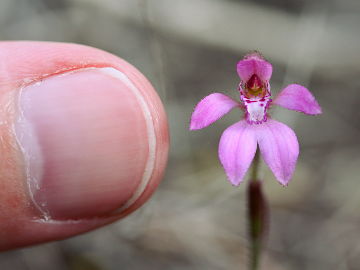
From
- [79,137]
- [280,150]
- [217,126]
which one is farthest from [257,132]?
[217,126]

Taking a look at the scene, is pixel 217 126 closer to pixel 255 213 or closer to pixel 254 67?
pixel 254 67

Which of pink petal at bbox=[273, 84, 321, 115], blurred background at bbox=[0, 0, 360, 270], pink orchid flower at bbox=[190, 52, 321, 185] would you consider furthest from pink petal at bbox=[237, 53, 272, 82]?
blurred background at bbox=[0, 0, 360, 270]

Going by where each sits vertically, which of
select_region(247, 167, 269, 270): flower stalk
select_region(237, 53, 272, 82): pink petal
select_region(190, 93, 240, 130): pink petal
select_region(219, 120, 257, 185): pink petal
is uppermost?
select_region(237, 53, 272, 82): pink petal

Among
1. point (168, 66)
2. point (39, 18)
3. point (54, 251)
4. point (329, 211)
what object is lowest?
point (54, 251)

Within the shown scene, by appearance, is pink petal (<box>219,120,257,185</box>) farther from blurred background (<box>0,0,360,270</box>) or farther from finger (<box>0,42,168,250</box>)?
blurred background (<box>0,0,360,270</box>)

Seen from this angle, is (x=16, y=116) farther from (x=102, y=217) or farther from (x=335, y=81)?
(x=335, y=81)

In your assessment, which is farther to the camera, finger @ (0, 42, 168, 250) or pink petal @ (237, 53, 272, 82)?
pink petal @ (237, 53, 272, 82)

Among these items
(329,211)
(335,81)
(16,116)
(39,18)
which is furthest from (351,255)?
(39,18)
